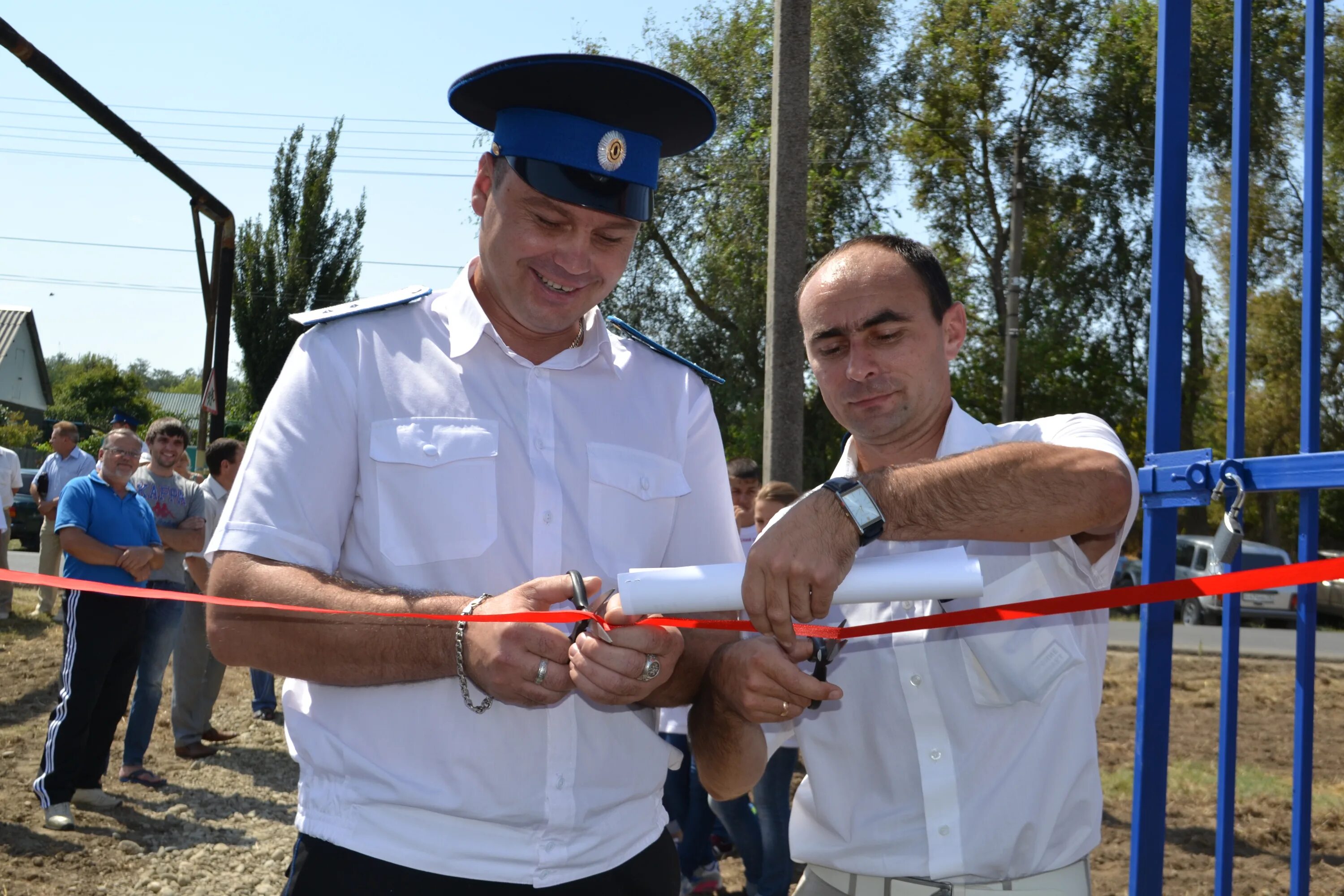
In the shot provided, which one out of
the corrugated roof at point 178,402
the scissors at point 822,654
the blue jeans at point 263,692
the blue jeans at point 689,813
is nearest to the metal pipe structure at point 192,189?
the blue jeans at point 263,692

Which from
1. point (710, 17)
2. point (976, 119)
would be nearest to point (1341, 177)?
point (976, 119)

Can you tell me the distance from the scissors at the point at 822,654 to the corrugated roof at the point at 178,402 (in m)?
83.5

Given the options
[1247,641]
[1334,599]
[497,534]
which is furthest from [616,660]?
[1334,599]

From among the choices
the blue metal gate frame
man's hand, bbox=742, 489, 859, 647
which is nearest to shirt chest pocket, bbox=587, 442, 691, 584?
man's hand, bbox=742, 489, 859, 647

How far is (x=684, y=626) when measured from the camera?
1.94m

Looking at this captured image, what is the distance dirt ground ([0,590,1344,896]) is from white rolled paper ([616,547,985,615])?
15.0ft

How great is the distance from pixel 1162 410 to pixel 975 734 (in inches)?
27.0

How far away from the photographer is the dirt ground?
571 cm

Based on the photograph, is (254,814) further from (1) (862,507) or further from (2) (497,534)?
(1) (862,507)

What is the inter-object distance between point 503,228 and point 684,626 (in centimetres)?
78

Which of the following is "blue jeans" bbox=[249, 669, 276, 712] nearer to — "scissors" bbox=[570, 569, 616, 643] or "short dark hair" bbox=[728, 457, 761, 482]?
"short dark hair" bbox=[728, 457, 761, 482]

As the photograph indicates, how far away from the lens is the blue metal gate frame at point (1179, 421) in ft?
6.72

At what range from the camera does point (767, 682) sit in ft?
6.56

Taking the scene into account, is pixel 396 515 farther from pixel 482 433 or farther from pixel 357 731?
pixel 357 731
